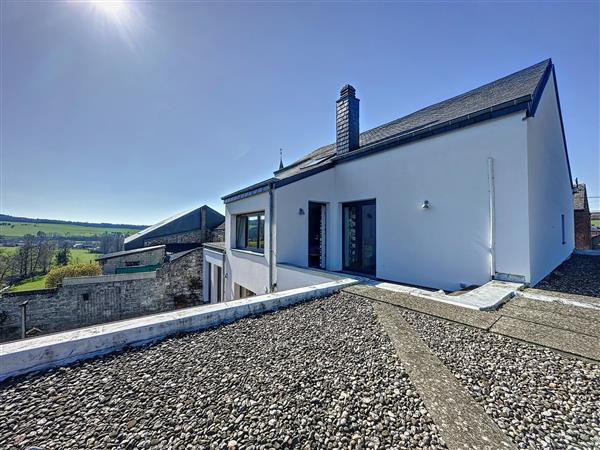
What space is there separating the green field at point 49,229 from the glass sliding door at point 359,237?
32562 millimetres

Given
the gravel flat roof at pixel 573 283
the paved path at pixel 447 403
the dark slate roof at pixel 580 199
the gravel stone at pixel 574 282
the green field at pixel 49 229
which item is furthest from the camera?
the green field at pixel 49 229

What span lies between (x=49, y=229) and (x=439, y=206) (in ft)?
172

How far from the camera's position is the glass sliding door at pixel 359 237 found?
7.30 meters

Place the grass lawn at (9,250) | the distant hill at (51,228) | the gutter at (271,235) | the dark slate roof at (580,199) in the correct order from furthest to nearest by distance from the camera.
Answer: the distant hill at (51,228), the grass lawn at (9,250), the dark slate roof at (580,199), the gutter at (271,235)

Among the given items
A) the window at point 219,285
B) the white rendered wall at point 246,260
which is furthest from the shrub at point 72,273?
the white rendered wall at point 246,260

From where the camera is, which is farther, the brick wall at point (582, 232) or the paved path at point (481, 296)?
the brick wall at point (582, 232)

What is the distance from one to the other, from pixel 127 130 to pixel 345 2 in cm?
922

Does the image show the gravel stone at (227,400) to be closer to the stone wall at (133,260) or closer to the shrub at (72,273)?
the stone wall at (133,260)

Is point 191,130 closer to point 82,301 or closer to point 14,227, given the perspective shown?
point 82,301

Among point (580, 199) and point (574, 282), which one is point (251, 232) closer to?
point (574, 282)

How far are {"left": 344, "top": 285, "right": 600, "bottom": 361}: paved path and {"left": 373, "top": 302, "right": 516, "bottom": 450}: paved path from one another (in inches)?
39.9

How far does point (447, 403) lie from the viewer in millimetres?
1678

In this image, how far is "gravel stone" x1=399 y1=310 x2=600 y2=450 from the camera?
143 cm

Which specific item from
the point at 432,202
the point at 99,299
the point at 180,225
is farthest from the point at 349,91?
the point at 180,225
